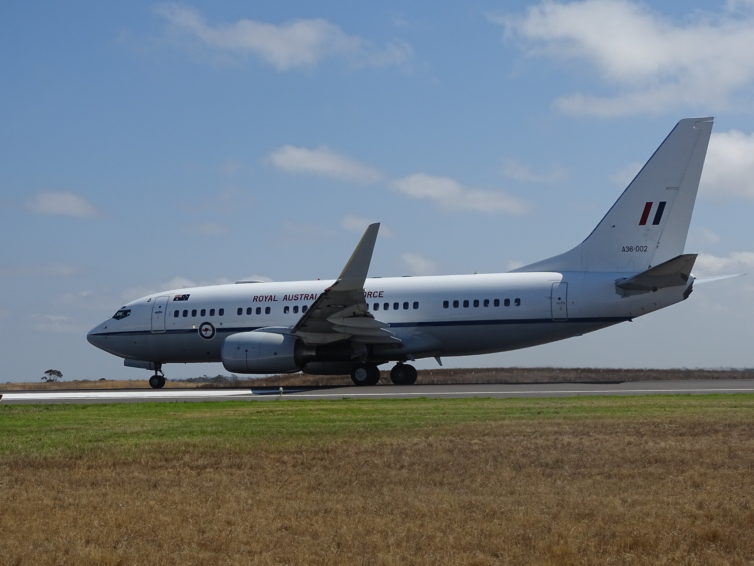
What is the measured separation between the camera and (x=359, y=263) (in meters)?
29.2

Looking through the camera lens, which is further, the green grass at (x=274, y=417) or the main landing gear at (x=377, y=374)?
the main landing gear at (x=377, y=374)

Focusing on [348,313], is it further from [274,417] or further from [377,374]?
[274,417]

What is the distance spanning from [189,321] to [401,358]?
8591 millimetres

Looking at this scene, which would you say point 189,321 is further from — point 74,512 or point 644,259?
point 74,512

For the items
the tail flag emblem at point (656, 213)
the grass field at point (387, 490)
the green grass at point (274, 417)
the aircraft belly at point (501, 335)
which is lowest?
the grass field at point (387, 490)

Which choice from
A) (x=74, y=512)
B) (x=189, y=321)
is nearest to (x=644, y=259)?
(x=189, y=321)

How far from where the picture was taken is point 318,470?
11.4 meters

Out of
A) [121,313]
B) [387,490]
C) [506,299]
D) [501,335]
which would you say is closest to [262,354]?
[501,335]

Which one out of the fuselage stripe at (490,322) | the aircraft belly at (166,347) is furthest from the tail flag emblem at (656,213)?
the aircraft belly at (166,347)

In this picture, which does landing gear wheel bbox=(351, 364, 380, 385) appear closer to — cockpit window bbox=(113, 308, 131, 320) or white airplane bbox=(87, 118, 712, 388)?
white airplane bbox=(87, 118, 712, 388)

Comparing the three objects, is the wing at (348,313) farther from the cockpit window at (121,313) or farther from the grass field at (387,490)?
the grass field at (387,490)

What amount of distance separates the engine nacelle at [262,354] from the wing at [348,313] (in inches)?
24.5

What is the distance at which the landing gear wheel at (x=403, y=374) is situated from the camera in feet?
112

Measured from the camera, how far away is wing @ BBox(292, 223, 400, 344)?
29.1 m
